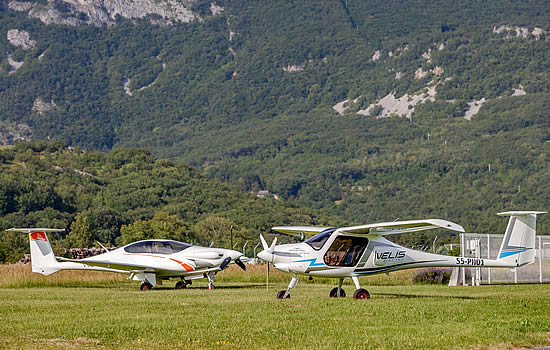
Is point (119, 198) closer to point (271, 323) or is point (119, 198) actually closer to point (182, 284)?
point (182, 284)

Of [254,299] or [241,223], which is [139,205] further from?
[254,299]

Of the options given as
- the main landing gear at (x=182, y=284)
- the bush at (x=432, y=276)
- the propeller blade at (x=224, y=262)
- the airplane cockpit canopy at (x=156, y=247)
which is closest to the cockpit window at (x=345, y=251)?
the propeller blade at (x=224, y=262)

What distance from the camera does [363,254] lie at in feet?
59.7

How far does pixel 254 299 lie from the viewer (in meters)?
18.0

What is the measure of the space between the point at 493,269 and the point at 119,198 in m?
97.9

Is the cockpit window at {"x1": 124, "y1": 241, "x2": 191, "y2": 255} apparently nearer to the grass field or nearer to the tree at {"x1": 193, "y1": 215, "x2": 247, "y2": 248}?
the grass field

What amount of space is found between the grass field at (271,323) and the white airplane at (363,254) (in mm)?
853

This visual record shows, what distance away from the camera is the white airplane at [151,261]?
946 inches

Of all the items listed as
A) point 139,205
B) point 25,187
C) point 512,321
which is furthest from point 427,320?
point 139,205

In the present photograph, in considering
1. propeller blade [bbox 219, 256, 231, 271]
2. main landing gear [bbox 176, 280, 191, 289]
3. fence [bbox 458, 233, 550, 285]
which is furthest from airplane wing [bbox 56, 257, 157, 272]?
fence [bbox 458, 233, 550, 285]

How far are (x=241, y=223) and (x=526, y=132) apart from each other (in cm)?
9825

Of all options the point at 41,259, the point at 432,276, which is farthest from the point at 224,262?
the point at 432,276

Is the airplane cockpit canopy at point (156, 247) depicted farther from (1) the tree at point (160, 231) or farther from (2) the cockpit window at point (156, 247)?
(1) the tree at point (160, 231)

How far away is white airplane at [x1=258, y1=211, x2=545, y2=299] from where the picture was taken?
1758 centimetres
